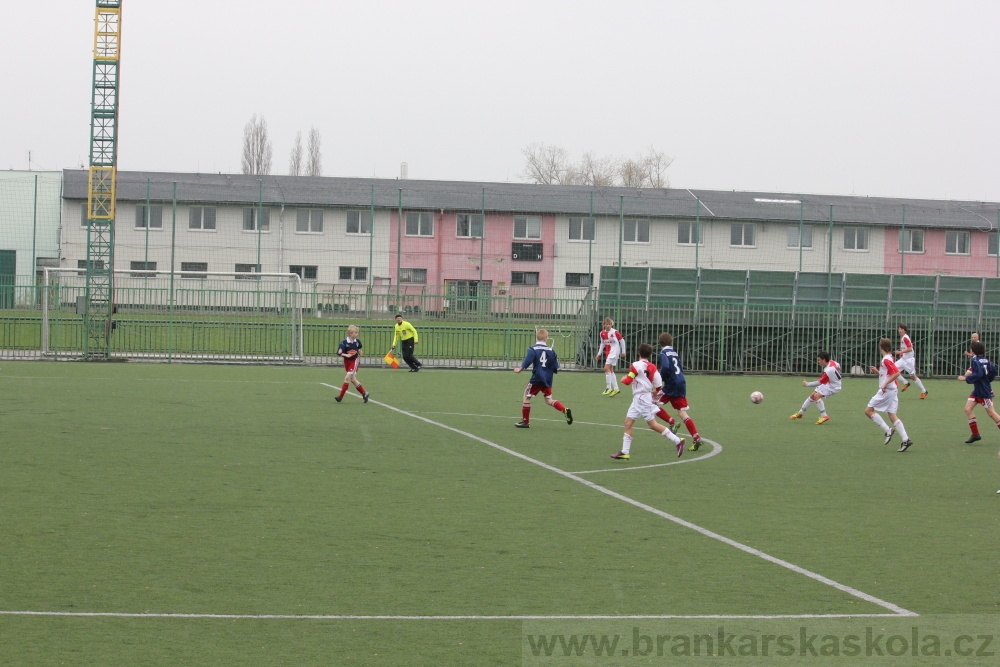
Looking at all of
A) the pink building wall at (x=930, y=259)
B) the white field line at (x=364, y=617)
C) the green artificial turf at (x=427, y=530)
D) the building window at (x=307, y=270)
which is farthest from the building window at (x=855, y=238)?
the white field line at (x=364, y=617)

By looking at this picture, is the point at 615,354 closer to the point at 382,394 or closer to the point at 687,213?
the point at 382,394

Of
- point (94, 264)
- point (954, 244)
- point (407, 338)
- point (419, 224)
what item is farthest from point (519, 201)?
point (407, 338)

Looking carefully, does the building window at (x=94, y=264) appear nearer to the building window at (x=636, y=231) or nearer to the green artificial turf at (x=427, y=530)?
the green artificial turf at (x=427, y=530)

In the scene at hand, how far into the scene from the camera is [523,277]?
53.1 metres

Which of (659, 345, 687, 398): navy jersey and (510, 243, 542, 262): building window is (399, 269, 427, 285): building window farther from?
(659, 345, 687, 398): navy jersey

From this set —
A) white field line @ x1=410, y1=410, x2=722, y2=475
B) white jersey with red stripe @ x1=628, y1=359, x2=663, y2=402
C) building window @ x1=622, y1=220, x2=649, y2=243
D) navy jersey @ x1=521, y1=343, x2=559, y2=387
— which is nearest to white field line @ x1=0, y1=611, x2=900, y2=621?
white field line @ x1=410, y1=410, x2=722, y2=475

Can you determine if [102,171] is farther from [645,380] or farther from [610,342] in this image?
[645,380]

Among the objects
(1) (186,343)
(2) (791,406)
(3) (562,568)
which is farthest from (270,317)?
(3) (562,568)

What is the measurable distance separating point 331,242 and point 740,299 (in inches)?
882

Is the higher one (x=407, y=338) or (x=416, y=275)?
(x=416, y=275)

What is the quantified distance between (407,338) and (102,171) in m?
15.4

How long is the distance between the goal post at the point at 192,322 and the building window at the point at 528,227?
A: 19.9m

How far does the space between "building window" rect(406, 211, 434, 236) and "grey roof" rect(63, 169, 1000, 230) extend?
1.56 feet

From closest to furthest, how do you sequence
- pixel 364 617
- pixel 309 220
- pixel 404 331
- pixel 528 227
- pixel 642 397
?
pixel 364 617 → pixel 642 397 → pixel 404 331 → pixel 309 220 → pixel 528 227
